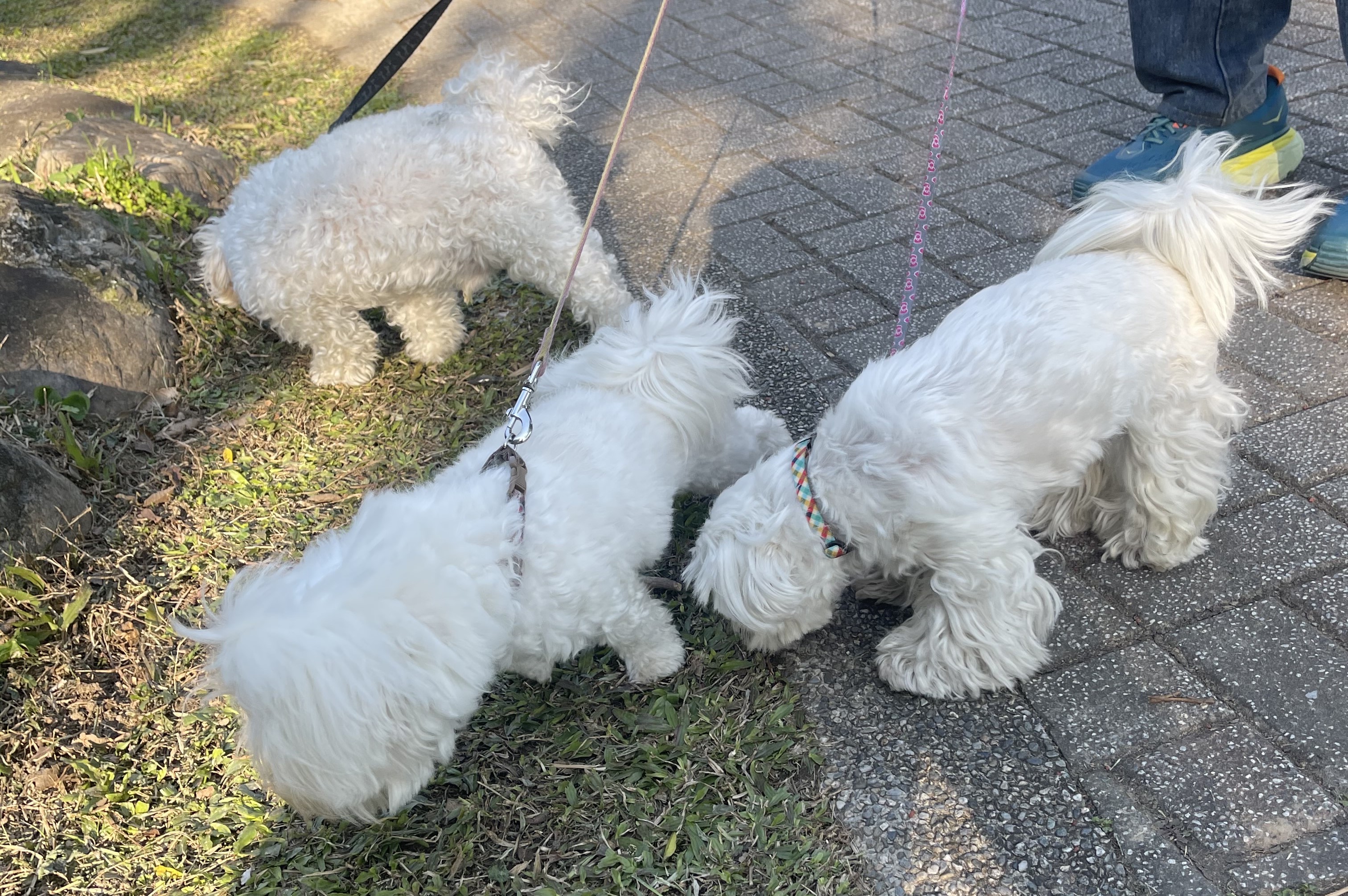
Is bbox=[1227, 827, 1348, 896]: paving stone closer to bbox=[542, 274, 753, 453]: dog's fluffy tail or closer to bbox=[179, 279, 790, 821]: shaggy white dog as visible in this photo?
bbox=[179, 279, 790, 821]: shaggy white dog

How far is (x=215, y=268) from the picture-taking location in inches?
Result: 132

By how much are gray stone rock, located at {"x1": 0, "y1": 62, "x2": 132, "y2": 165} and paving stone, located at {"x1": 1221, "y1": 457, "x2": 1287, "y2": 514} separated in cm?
540

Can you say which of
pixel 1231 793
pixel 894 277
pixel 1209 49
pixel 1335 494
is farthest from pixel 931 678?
pixel 1209 49

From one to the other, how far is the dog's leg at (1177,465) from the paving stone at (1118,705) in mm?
289

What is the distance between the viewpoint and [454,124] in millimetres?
3326

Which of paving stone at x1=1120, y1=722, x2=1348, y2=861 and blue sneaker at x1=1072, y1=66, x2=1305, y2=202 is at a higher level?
blue sneaker at x1=1072, y1=66, x2=1305, y2=202

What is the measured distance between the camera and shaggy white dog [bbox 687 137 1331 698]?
1969 mm

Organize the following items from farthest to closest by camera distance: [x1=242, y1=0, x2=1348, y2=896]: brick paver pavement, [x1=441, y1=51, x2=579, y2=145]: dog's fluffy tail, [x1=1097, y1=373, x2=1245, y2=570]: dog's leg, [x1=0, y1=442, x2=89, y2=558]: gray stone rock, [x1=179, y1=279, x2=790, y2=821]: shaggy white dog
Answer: [x1=441, y1=51, x2=579, y2=145]: dog's fluffy tail < [x1=0, y1=442, x2=89, y2=558]: gray stone rock < [x1=1097, y1=373, x2=1245, y2=570]: dog's leg < [x1=242, y1=0, x2=1348, y2=896]: brick paver pavement < [x1=179, y1=279, x2=790, y2=821]: shaggy white dog

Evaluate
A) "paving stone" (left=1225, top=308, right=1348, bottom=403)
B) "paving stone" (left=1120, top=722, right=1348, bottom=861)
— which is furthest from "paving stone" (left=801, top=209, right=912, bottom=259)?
"paving stone" (left=1120, top=722, right=1348, bottom=861)

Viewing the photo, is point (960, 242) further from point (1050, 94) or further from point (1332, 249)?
point (1050, 94)

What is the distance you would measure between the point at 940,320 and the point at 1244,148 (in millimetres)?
1309

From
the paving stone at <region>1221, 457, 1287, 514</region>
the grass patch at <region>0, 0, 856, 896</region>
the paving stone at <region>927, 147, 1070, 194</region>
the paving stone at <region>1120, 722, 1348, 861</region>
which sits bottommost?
the grass patch at <region>0, 0, 856, 896</region>

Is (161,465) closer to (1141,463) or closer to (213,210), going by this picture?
(213,210)

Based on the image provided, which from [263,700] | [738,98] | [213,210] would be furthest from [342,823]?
[738,98]
